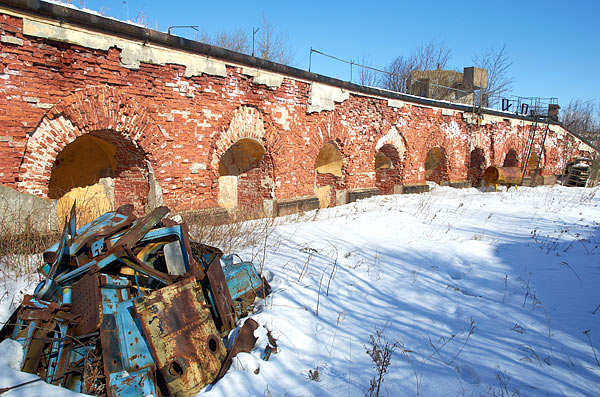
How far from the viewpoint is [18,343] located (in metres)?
2.45

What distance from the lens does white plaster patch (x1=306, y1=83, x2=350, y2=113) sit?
9469 mm

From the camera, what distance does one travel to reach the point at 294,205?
908 cm

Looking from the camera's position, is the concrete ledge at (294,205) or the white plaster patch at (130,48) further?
the concrete ledge at (294,205)

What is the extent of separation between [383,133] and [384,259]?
758 cm

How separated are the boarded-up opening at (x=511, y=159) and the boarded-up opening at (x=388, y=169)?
29.2ft

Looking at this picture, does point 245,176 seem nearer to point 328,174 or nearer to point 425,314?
point 328,174

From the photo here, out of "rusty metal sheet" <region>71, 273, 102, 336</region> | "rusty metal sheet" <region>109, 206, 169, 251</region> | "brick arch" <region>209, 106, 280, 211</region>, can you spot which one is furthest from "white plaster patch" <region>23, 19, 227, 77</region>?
"rusty metal sheet" <region>71, 273, 102, 336</region>

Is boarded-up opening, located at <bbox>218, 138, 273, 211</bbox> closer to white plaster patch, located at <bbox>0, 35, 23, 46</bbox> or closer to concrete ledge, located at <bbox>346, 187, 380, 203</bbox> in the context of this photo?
concrete ledge, located at <bbox>346, 187, 380, 203</bbox>

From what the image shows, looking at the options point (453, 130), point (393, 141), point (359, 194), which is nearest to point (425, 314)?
point (359, 194)

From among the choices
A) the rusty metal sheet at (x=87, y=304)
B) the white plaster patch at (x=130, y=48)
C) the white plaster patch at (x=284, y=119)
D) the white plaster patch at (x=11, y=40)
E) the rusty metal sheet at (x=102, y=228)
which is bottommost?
the rusty metal sheet at (x=87, y=304)

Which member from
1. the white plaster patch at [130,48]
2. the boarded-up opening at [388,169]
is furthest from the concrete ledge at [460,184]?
the white plaster patch at [130,48]

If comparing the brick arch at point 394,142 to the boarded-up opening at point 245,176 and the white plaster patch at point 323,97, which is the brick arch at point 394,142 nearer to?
the white plaster patch at point 323,97

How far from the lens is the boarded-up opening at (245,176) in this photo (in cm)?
870

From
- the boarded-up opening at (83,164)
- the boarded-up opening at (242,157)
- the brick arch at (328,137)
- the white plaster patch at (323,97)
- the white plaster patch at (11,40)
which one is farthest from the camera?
the brick arch at (328,137)
